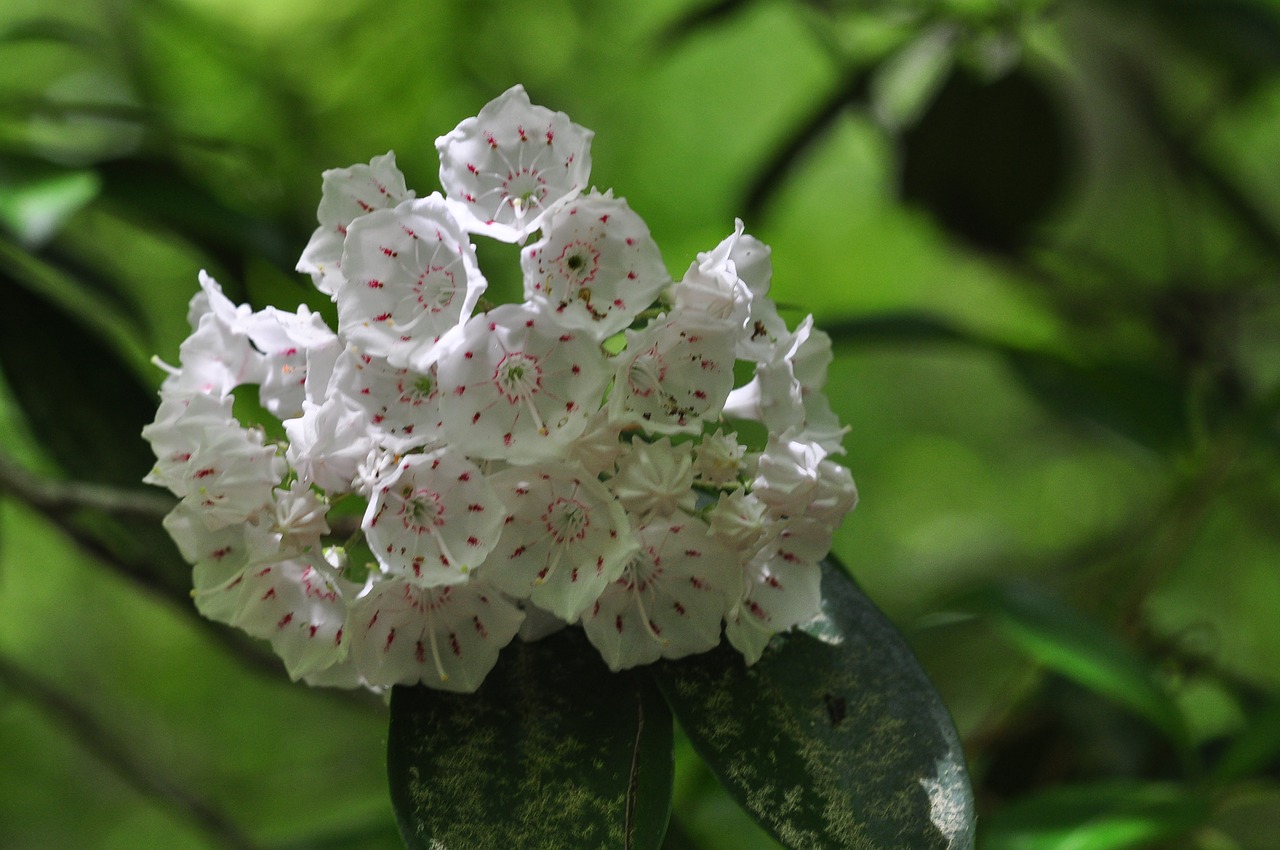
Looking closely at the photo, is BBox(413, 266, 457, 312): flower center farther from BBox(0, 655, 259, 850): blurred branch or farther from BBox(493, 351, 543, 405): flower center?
BBox(0, 655, 259, 850): blurred branch

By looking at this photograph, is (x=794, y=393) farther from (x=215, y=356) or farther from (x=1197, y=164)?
(x=1197, y=164)

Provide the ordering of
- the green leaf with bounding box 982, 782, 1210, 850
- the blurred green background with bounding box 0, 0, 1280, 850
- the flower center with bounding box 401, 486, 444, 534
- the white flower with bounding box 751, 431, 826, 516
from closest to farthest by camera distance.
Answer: the flower center with bounding box 401, 486, 444, 534
the white flower with bounding box 751, 431, 826, 516
the green leaf with bounding box 982, 782, 1210, 850
the blurred green background with bounding box 0, 0, 1280, 850

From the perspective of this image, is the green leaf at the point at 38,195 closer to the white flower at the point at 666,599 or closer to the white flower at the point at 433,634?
the white flower at the point at 433,634

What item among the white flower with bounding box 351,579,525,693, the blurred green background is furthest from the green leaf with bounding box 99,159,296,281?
the white flower with bounding box 351,579,525,693

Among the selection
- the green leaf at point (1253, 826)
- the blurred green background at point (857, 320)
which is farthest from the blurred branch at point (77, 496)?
the green leaf at point (1253, 826)

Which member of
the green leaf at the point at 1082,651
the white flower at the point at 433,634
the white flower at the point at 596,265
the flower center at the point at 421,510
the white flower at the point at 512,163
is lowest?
the green leaf at the point at 1082,651

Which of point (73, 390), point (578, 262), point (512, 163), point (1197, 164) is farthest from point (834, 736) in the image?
point (1197, 164)
